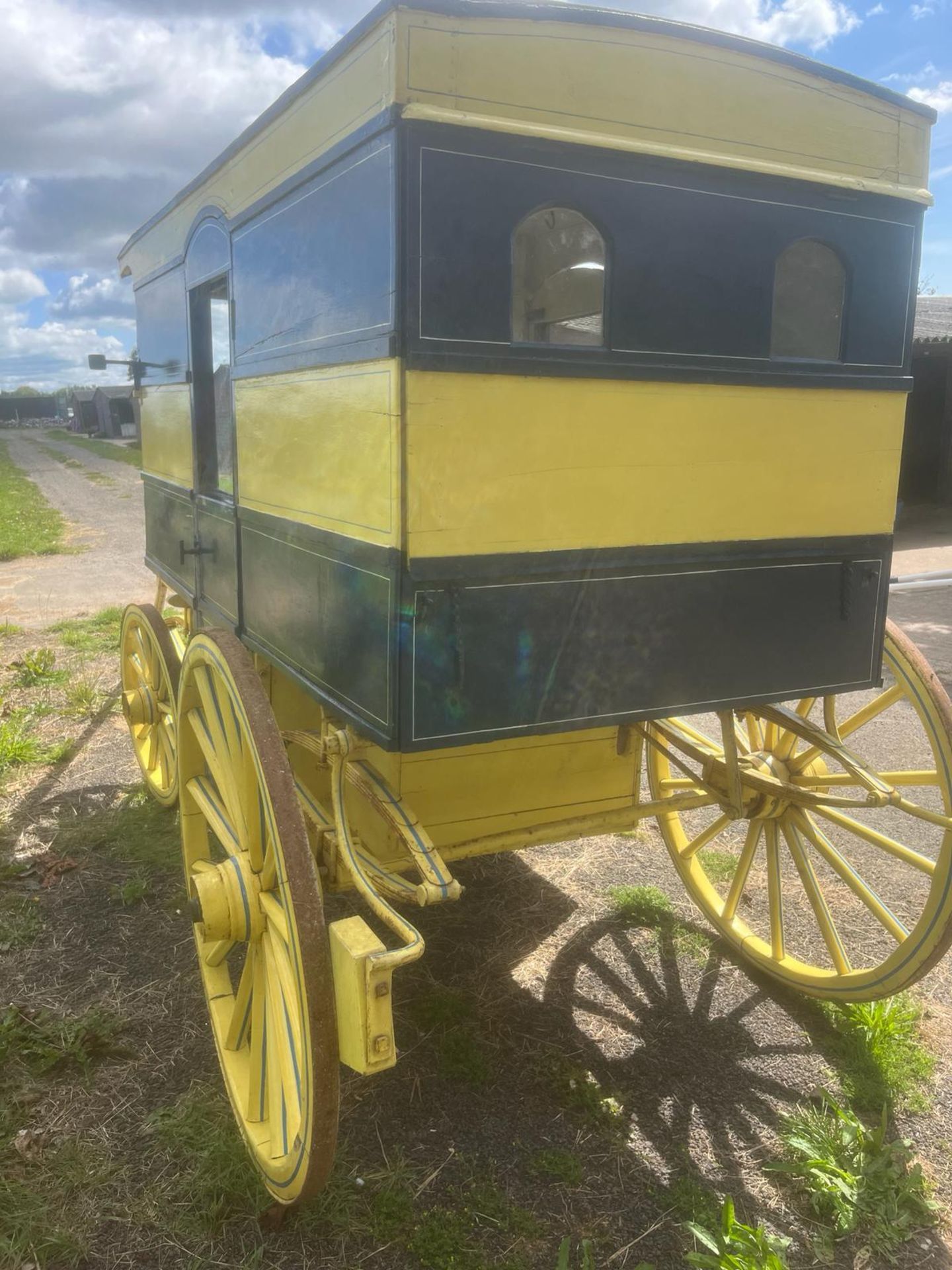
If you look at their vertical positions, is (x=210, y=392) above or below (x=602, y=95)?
below

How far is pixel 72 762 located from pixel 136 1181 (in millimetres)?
3193

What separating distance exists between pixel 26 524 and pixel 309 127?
15.3 m

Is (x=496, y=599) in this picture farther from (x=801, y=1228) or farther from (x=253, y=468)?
(x=801, y=1228)

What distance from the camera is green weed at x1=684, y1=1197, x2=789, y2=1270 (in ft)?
6.68

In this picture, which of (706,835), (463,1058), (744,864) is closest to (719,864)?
(706,835)

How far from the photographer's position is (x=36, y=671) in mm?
6645

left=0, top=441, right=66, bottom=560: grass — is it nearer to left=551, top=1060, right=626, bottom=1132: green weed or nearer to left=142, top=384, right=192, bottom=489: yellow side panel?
left=142, top=384, right=192, bottom=489: yellow side panel

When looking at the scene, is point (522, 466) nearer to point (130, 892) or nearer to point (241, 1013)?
point (241, 1013)

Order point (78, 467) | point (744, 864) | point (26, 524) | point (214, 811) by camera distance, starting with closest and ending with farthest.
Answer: point (214, 811) < point (744, 864) < point (26, 524) < point (78, 467)

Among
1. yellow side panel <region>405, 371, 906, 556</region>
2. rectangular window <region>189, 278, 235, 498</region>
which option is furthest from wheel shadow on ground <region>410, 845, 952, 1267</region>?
rectangular window <region>189, 278, 235, 498</region>

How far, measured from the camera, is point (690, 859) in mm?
3621

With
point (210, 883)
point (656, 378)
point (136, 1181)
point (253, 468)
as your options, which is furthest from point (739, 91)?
point (136, 1181)

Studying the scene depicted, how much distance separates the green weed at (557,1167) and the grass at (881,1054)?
87 cm

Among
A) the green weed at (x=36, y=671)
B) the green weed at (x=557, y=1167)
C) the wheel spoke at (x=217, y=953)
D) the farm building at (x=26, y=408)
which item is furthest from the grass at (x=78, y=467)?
the farm building at (x=26, y=408)
